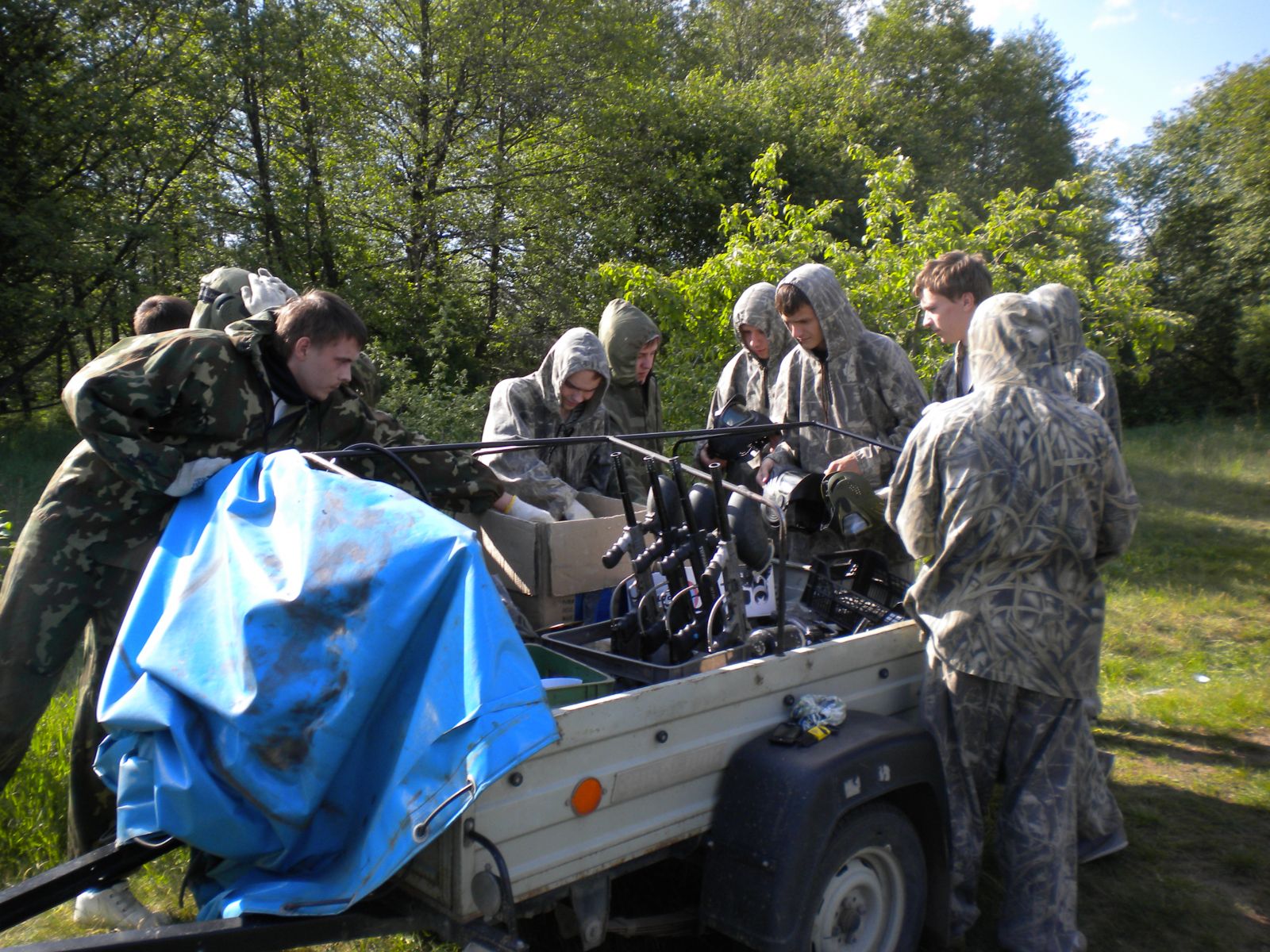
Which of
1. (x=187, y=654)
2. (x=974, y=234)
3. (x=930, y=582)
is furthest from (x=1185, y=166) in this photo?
(x=187, y=654)

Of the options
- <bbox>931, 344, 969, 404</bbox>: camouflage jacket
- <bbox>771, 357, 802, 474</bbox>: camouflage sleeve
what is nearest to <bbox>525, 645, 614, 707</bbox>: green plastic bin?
<bbox>771, 357, 802, 474</bbox>: camouflage sleeve

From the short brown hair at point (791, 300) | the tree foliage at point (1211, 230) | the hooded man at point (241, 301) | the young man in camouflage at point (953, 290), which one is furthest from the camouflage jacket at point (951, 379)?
the tree foliage at point (1211, 230)

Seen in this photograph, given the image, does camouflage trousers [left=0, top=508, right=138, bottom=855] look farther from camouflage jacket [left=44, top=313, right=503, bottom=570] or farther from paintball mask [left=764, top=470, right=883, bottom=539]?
paintball mask [left=764, top=470, right=883, bottom=539]

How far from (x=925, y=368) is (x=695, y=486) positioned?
16.2 ft

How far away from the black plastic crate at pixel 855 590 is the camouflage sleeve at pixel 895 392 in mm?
556

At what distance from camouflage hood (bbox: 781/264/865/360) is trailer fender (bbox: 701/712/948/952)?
2129mm

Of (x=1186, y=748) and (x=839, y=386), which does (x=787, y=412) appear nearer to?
(x=839, y=386)

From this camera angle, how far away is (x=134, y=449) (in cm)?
309

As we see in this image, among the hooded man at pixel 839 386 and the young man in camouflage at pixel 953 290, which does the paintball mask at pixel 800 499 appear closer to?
the hooded man at pixel 839 386

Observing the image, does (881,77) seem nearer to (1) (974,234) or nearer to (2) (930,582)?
(1) (974,234)

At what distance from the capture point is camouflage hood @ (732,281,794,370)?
17.6 feet

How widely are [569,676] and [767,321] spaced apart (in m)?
2.84

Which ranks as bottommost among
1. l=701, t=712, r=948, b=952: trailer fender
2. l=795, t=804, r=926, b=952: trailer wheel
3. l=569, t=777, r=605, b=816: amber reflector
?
l=795, t=804, r=926, b=952: trailer wheel

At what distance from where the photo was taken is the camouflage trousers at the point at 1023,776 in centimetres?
322
